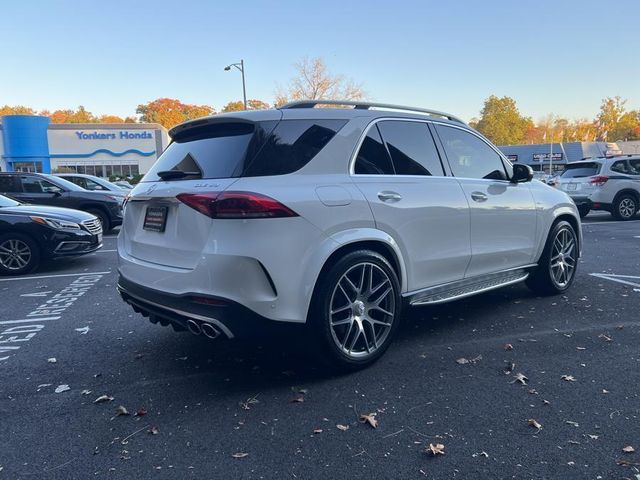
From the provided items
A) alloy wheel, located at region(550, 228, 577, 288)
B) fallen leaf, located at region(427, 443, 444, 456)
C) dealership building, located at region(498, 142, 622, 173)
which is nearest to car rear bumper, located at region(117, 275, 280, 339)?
fallen leaf, located at region(427, 443, 444, 456)

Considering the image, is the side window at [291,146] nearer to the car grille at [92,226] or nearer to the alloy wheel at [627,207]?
the car grille at [92,226]

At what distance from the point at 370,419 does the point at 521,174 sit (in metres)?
3.30

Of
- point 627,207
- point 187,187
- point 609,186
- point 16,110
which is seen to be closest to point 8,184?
point 187,187

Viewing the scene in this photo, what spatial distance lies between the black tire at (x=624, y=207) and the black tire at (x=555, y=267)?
33.0 ft

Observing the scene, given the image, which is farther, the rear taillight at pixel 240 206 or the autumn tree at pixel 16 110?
the autumn tree at pixel 16 110

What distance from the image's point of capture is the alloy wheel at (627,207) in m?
14.2

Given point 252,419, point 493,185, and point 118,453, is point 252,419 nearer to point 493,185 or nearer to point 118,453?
point 118,453

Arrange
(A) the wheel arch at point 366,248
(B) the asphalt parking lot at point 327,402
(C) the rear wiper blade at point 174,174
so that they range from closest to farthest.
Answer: (B) the asphalt parking lot at point 327,402, (A) the wheel arch at point 366,248, (C) the rear wiper blade at point 174,174

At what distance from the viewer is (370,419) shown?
9.25ft

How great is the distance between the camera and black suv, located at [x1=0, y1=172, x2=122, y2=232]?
1105 centimetres

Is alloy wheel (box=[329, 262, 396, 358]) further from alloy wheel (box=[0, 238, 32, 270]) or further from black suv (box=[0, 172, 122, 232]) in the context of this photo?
black suv (box=[0, 172, 122, 232])

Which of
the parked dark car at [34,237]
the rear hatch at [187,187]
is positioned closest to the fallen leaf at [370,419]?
the rear hatch at [187,187]

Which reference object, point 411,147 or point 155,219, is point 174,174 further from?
point 411,147

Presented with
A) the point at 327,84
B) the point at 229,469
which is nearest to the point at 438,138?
the point at 229,469
